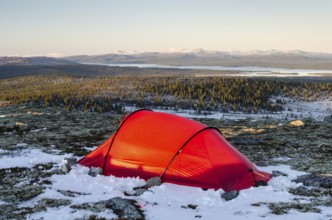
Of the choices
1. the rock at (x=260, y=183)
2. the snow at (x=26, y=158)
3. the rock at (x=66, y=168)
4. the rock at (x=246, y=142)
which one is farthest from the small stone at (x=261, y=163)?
the snow at (x=26, y=158)

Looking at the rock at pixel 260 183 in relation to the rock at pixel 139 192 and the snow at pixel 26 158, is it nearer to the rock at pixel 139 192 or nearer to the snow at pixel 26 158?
the rock at pixel 139 192

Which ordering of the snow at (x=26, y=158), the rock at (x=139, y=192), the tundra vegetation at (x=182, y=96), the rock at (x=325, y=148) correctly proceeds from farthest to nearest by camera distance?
the tundra vegetation at (x=182, y=96) < the rock at (x=325, y=148) < the snow at (x=26, y=158) < the rock at (x=139, y=192)

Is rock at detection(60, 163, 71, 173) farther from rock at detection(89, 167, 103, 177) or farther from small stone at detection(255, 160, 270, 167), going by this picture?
small stone at detection(255, 160, 270, 167)

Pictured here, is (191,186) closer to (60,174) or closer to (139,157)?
(139,157)

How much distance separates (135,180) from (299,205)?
22.1ft

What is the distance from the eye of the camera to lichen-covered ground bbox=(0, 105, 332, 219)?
13052 millimetres

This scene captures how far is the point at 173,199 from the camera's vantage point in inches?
558

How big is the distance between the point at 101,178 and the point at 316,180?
9837 mm

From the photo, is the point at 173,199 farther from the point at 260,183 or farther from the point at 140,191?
the point at 260,183

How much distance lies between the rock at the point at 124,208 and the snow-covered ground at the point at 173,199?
0.25 m

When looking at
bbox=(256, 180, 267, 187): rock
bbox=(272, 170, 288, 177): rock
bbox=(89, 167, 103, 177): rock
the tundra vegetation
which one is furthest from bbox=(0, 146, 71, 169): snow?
the tundra vegetation

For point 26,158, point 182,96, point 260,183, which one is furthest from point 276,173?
point 182,96

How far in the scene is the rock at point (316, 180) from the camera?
16.7 metres

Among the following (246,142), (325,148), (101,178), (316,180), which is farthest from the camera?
(246,142)
